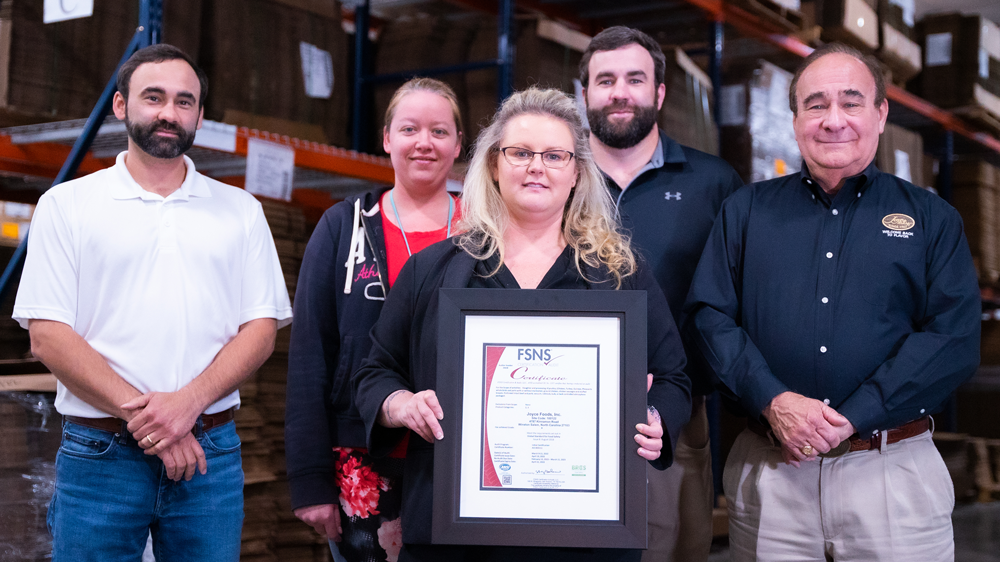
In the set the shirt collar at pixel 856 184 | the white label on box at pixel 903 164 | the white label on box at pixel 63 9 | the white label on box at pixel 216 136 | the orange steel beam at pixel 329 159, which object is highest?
the white label on box at pixel 903 164

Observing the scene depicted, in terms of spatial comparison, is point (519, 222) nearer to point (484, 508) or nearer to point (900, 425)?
point (484, 508)

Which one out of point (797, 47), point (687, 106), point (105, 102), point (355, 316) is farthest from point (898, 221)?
point (797, 47)

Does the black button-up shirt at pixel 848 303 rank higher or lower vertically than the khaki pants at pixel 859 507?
higher

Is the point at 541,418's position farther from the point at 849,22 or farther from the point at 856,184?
the point at 849,22

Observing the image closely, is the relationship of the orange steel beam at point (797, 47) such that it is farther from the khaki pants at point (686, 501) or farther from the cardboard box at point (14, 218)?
the cardboard box at point (14, 218)

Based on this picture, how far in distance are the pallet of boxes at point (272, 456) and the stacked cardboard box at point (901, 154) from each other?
4.34 metres

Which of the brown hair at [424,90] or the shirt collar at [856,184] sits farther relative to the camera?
the brown hair at [424,90]

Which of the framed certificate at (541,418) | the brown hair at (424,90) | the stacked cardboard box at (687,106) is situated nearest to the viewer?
the framed certificate at (541,418)

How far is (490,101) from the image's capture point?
164 inches

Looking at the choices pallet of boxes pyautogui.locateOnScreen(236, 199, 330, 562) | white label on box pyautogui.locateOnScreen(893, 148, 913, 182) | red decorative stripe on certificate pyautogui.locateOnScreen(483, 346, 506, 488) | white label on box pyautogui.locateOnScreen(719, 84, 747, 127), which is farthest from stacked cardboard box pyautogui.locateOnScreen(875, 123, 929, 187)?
red decorative stripe on certificate pyautogui.locateOnScreen(483, 346, 506, 488)

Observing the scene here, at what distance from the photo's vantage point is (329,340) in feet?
7.48

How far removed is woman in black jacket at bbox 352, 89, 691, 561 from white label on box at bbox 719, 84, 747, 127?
3.12 meters

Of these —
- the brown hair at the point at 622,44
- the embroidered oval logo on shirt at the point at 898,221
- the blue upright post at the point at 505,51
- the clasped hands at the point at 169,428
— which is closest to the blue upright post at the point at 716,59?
the blue upright post at the point at 505,51

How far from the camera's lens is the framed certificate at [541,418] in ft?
5.10
